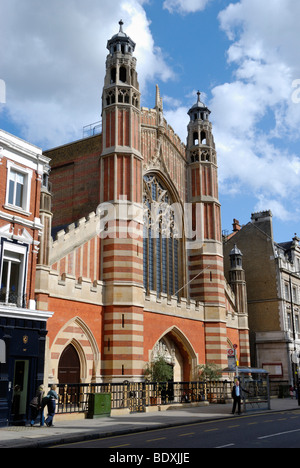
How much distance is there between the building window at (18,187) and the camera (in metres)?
19.8

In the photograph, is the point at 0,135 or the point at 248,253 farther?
the point at 248,253

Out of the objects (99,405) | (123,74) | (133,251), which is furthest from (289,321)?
(99,405)

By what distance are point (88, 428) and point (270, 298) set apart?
31.5 meters

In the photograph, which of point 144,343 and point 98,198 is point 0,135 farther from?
point 144,343

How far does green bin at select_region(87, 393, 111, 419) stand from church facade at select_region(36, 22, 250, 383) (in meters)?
2.66

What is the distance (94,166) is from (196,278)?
1108 cm

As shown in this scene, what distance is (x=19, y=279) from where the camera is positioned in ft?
64.4

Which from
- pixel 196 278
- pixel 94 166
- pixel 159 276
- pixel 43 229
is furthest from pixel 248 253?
pixel 43 229

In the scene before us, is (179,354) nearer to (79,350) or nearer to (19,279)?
(79,350)

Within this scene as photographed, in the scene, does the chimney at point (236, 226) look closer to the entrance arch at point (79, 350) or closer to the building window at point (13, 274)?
the entrance arch at point (79, 350)

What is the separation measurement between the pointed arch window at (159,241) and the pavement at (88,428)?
1175 centimetres

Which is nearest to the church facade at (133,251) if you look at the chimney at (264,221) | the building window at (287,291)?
the building window at (287,291)

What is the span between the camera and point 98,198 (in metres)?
30.5
